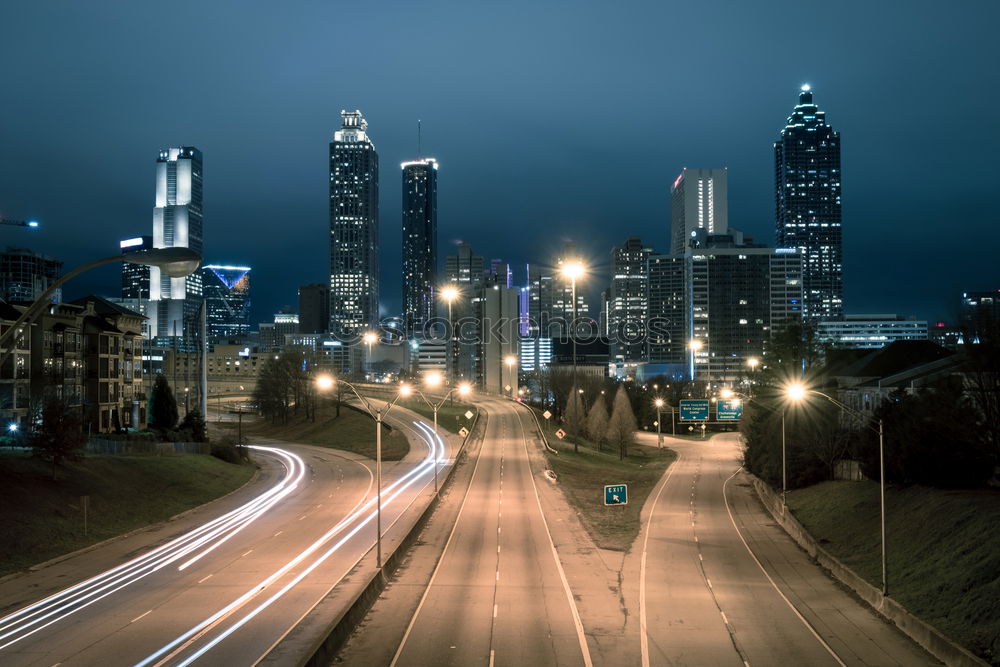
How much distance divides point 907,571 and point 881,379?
3323 centimetres

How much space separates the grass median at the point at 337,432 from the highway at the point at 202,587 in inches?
1273

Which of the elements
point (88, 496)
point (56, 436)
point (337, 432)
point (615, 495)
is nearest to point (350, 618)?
point (88, 496)

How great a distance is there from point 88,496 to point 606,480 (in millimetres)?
36992

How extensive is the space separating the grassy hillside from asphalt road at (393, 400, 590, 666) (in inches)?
400

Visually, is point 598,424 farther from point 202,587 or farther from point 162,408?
point 202,587

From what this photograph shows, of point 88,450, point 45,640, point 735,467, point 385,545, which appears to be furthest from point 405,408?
point 45,640

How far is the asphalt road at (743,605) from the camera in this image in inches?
829

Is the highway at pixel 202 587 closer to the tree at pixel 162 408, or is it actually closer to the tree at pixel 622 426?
the tree at pixel 162 408

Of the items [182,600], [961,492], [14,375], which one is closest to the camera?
[182,600]

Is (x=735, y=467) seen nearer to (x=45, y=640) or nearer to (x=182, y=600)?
(x=182, y=600)

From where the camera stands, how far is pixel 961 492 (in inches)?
1270

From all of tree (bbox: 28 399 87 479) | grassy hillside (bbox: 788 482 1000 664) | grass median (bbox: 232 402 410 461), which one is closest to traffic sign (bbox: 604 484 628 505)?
grassy hillside (bbox: 788 482 1000 664)

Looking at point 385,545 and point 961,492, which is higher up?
point 961,492

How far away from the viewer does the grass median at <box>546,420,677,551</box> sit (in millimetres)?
41656
